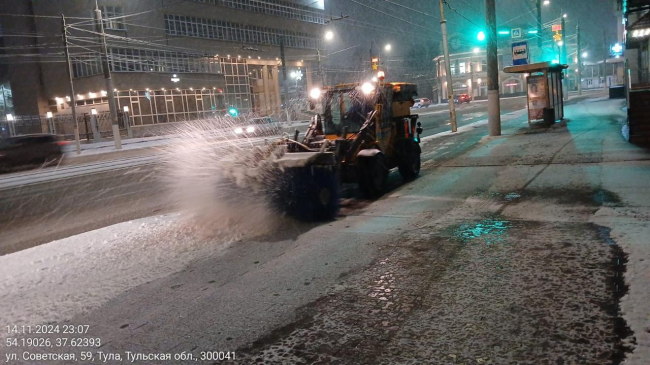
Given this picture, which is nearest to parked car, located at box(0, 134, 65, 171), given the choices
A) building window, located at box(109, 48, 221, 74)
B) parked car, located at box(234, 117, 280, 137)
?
parked car, located at box(234, 117, 280, 137)

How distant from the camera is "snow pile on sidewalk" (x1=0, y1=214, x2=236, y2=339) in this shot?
5395mm

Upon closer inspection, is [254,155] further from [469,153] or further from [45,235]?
[469,153]

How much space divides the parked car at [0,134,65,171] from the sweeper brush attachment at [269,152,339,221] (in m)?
18.8

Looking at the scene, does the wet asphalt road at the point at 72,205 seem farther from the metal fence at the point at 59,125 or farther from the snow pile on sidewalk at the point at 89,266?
the metal fence at the point at 59,125

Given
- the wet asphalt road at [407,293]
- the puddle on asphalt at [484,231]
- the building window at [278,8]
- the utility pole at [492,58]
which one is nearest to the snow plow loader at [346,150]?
the wet asphalt road at [407,293]

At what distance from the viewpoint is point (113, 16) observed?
46812mm

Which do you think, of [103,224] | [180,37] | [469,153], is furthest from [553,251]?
[180,37]

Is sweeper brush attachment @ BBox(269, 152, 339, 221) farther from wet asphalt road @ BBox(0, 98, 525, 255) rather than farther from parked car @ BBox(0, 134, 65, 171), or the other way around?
parked car @ BBox(0, 134, 65, 171)

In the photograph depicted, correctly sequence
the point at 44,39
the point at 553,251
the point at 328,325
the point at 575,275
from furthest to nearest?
the point at 44,39 → the point at 553,251 → the point at 575,275 → the point at 328,325

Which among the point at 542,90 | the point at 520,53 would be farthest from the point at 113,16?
the point at 542,90

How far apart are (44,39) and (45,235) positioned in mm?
50930

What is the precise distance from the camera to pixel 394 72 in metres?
89.9

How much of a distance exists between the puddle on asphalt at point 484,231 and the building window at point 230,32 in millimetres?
41551

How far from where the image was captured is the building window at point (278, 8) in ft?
193
